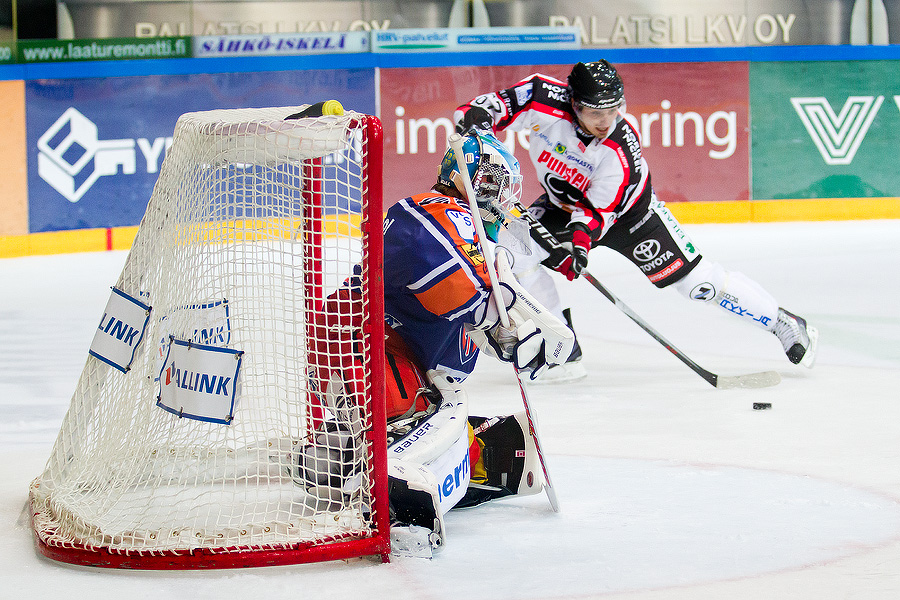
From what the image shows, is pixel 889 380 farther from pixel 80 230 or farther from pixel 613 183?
pixel 80 230

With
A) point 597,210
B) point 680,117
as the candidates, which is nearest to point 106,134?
point 680,117

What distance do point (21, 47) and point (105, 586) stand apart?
635 cm

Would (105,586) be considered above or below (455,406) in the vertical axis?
below

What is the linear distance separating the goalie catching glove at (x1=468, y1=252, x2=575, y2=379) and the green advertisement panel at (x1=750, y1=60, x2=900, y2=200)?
668 centimetres

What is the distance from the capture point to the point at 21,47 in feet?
24.8

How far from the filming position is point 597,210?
13.2 ft

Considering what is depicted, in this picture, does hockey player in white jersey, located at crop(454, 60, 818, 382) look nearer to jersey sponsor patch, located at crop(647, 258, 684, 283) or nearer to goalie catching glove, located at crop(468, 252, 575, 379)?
jersey sponsor patch, located at crop(647, 258, 684, 283)

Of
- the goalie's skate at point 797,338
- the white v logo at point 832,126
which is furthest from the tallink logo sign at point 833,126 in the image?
the goalie's skate at point 797,338

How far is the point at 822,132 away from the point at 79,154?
17.8 feet

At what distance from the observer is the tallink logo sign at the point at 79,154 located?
740 cm

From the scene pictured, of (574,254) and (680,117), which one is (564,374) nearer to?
(574,254)

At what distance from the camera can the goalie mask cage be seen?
2.11 meters

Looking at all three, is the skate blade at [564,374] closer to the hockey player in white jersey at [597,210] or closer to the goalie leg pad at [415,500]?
the hockey player in white jersey at [597,210]

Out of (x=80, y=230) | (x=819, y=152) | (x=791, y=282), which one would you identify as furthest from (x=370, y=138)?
(x=819, y=152)
